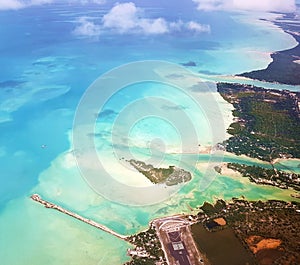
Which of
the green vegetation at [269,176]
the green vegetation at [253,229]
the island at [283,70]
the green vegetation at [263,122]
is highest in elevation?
the island at [283,70]

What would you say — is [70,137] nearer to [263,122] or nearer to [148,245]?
[148,245]

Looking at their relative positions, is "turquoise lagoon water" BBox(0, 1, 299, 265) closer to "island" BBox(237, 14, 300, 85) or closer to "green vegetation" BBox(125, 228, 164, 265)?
"green vegetation" BBox(125, 228, 164, 265)

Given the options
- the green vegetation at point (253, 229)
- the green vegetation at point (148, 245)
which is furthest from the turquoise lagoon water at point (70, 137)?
the green vegetation at point (253, 229)

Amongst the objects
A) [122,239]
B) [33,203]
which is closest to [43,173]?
[33,203]

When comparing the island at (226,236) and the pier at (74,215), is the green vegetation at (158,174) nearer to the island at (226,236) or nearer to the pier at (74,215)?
the island at (226,236)

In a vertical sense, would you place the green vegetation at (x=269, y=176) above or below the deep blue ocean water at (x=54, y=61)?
below

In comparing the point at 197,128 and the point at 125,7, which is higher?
the point at 125,7

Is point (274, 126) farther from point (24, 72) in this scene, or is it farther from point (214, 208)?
point (24, 72)
